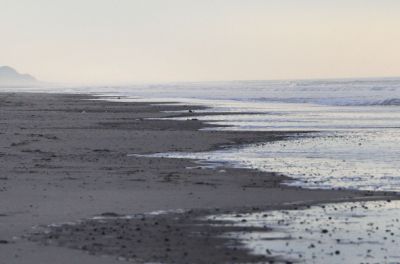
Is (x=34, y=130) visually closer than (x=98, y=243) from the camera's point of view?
No

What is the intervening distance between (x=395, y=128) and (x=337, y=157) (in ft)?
34.2

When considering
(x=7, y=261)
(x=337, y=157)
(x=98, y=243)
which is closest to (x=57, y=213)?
(x=98, y=243)

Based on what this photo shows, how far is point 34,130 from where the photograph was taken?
28156 mm

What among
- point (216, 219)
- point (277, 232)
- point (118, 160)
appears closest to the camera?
point (277, 232)

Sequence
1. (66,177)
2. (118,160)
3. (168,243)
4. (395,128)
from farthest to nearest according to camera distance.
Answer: (395,128), (118,160), (66,177), (168,243)

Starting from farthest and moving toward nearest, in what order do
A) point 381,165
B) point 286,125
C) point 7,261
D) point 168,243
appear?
point 286,125 → point 381,165 → point 168,243 → point 7,261

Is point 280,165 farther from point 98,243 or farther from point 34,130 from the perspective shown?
point 34,130

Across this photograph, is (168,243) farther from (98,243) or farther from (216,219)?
(216,219)

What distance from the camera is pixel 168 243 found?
856 cm

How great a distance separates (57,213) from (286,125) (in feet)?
69.2

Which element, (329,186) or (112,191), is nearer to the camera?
(112,191)

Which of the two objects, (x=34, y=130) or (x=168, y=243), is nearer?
(x=168, y=243)

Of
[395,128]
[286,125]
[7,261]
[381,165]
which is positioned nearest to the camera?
[7,261]

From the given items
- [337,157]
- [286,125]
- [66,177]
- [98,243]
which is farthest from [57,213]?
[286,125]
